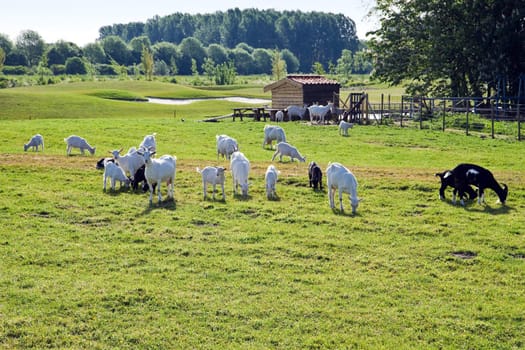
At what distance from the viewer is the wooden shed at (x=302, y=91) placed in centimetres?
5328

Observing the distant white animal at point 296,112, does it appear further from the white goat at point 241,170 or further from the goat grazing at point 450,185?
the goat grazing at point 450,185

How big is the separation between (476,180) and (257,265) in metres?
8.00

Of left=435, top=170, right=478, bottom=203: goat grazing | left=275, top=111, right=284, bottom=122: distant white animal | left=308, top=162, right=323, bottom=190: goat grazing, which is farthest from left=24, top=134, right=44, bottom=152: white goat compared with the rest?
left=275, top=111, right=284, bottom=122: distant white animal

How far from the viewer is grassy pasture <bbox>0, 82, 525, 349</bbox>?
34.5ft

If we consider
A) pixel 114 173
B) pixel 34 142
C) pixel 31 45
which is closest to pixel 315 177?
pixel 114 173

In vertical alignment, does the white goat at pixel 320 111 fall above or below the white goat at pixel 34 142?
above

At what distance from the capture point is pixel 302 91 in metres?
53.0

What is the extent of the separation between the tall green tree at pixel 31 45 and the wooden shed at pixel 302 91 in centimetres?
11302

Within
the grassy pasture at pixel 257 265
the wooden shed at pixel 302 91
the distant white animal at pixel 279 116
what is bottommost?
the grassy pasture at pixel 257 265

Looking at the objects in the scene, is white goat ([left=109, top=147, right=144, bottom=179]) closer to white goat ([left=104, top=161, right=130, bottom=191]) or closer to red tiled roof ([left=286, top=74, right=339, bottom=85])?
white goat ([left=104, top=161, right=130, bottom=191])

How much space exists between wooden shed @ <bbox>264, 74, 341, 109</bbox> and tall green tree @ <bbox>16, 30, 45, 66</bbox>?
113021 mm

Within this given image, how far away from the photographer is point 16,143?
30750mm

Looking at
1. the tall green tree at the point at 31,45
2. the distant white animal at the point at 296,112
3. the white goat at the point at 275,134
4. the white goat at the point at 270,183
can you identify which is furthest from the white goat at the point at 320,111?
the tall green tree at the point at 31,45

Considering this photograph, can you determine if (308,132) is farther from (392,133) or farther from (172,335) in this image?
(172,335)
